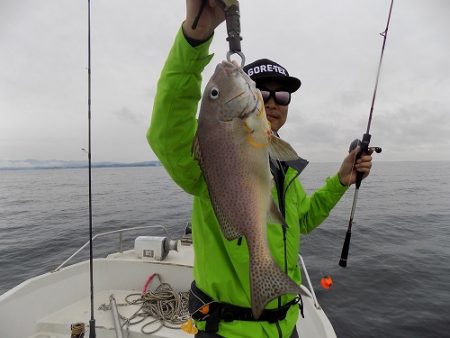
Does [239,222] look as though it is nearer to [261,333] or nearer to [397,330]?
[261,333]

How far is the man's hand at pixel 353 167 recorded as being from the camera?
316 cm

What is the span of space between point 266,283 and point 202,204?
2.39 feet

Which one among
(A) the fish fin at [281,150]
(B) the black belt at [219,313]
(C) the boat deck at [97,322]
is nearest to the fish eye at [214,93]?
(A) the fish fin at [281,150]

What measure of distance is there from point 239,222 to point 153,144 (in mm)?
695

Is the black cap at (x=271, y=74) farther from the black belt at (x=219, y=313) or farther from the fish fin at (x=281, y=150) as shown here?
the black belt at (x=219, y=313)

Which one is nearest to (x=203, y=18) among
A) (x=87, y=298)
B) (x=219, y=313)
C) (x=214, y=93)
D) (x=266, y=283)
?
(x=214, y=93)

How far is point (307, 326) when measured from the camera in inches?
179

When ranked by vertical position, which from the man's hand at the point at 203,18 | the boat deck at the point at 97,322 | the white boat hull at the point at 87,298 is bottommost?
the boat deck at the point at 97,322

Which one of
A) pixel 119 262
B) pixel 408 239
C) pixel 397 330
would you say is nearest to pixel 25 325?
pixel 119 262

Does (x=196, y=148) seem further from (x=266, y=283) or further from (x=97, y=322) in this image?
(x=97, y=322)

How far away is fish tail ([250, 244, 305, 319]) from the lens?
1770 millimetres

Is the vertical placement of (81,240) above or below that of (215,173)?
below

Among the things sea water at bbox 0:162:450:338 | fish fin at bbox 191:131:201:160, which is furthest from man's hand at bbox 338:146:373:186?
sea water at bbox 0:162:450:338

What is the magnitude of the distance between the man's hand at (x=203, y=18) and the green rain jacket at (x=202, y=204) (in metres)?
0.05
